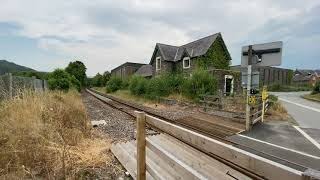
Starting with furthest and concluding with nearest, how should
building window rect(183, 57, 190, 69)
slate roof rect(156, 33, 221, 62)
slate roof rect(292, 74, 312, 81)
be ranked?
slate roof rect(292, 74, 312, 81) < building window rect(183, 57, 190, 69) < slate roof rect(156, 33, 221, 62)

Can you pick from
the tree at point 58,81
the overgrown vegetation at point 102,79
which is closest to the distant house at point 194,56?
the tree at point 58,81

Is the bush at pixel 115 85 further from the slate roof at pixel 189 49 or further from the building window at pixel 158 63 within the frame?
the slate roof at pixel 189 49

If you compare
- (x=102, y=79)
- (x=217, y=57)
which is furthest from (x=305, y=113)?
(x=102, y=79)

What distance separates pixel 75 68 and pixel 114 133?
66227 millimetres

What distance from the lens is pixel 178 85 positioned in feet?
79.5

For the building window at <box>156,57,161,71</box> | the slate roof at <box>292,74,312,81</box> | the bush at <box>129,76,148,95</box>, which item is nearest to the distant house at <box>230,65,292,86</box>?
the slate roof at <box>292,74,312,81</box>

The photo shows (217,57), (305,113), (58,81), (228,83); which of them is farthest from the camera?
(217,57)

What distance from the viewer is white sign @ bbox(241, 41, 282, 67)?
10445 millimetres

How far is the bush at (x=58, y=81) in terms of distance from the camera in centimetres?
2512

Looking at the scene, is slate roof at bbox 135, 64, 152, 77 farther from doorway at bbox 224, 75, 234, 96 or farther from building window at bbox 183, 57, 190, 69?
doorway at bbox 224, 75, 234, 96

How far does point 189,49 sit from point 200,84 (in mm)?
14853

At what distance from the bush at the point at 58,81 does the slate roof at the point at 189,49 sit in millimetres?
14166

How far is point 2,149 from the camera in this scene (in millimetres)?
5230

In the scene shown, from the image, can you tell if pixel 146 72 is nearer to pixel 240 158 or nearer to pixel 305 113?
pixel 305 113
